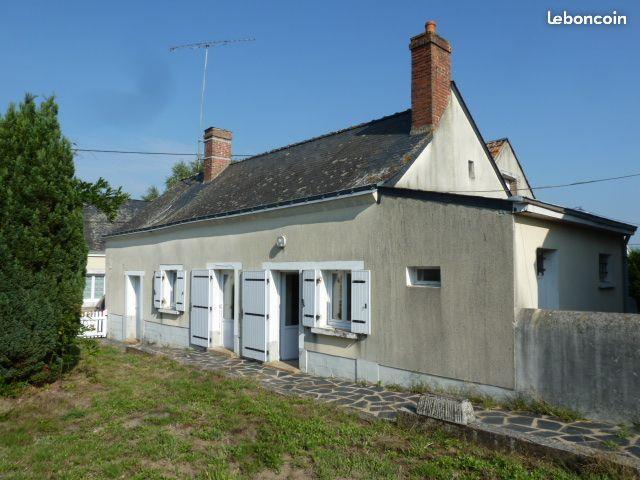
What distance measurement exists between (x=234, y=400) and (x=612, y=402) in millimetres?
4903

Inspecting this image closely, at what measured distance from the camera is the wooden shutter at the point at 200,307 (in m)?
12.0

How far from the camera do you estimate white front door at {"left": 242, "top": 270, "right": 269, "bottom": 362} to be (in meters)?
10.4

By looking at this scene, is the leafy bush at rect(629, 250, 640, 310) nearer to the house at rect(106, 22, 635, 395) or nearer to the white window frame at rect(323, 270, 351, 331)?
the house at rect(106, 22, 635, 395)

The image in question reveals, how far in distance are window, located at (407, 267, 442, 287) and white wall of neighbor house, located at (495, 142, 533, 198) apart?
31.0ft

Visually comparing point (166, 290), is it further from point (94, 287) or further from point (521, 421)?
point (521, 421)

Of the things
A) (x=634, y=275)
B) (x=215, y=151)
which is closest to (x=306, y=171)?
(x=215, y=151)

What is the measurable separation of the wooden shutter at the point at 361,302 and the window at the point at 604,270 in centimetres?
476

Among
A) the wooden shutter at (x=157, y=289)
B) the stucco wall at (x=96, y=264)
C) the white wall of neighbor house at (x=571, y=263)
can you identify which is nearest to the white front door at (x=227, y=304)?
the wooden shutter at (x=157, y=289)

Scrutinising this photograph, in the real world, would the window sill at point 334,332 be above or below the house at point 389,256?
below

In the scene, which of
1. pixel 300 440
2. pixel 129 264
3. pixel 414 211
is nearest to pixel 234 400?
pixel 300 440

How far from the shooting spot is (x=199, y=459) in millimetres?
5160

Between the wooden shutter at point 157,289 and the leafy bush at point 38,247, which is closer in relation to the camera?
the leafy bush at point 38,247

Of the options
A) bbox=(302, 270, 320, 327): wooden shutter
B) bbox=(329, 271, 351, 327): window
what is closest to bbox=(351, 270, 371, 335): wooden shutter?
bbox=(329, 271, 351, 327): window

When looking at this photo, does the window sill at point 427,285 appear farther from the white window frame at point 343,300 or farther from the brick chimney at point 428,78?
the brick chimney at point 428,78
